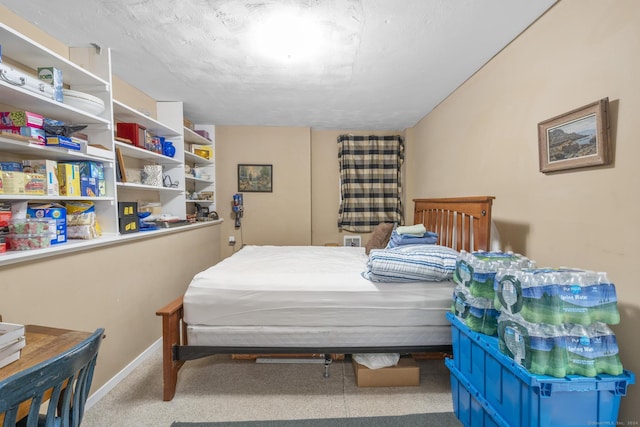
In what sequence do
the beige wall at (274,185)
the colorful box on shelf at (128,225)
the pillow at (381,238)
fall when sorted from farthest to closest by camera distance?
the beige wall at (274,185)
the pillow at (381,238)
the colorful box on shelf at (128,225)

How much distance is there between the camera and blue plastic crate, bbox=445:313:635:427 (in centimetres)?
102

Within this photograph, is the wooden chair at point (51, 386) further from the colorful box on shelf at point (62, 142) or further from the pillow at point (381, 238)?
the pillow at point (381, 238)

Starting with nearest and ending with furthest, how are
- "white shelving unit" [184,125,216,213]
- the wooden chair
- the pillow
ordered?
the wooden chair < the pillow < "white shelving unit" [184,125,216,213]

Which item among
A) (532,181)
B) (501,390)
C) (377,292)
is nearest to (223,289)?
(377,292)

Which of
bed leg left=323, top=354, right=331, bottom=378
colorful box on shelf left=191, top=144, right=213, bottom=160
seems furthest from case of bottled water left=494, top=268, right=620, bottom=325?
colorful box on shelf left=191, top=144, right=213, bottom=160

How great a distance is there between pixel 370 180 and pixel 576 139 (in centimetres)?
284

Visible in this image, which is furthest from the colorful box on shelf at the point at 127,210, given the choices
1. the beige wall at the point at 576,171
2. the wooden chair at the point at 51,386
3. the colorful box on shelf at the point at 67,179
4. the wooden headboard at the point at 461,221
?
the beige wall at the point at 576,171

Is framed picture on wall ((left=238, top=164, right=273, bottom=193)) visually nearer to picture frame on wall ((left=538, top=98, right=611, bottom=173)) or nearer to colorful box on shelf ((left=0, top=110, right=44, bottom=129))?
colorful box on shelf ((left=0, top=110, right=44, bottom=129))

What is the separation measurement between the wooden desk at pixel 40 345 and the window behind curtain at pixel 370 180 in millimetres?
3438

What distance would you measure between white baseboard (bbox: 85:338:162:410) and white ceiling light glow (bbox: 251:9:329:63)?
2.63 meters

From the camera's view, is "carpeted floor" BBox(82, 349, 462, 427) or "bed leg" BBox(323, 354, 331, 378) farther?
"bed leg" BBox(323, 354, 331, 378)

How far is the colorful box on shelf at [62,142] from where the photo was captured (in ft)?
5.14

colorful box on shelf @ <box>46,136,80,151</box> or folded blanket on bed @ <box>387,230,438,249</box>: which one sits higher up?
colorful box on shelf @ <box>46,136,80,151</box>

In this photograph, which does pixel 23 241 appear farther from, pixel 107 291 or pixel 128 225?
pixel 128 225
